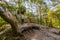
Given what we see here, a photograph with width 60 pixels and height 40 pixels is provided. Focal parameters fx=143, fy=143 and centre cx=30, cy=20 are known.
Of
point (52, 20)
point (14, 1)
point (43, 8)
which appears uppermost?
A: point (14, 1)

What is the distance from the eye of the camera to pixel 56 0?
8164 mm

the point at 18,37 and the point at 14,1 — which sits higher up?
the point at 14,1

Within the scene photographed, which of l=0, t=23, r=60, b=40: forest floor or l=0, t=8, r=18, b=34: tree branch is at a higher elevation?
l=0, t=8, r=18, b=34: tree branch

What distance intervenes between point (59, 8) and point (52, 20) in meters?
0.69

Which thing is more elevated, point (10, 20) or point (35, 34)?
point (10, 20)

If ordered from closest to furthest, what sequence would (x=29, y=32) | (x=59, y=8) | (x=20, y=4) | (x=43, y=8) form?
(x=29, y=32)
(x=20, y=4)
(x=59, y=8)
(x=43, y=8)

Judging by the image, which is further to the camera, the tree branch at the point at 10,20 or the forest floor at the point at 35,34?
the forest floor at the point at 35,34

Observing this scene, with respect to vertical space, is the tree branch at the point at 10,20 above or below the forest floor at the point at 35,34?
above

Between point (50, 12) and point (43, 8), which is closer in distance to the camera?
point (50, 12)

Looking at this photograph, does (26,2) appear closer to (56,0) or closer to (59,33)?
(56,0)

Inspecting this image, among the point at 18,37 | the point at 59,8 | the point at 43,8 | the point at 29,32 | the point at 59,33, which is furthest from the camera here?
the point at 43,8

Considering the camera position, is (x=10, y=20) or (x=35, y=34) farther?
(x=35, y=34)

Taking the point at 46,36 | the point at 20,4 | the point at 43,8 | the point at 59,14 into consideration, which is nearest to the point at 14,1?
the point at 20,4

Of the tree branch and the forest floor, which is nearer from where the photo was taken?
the tree branch
